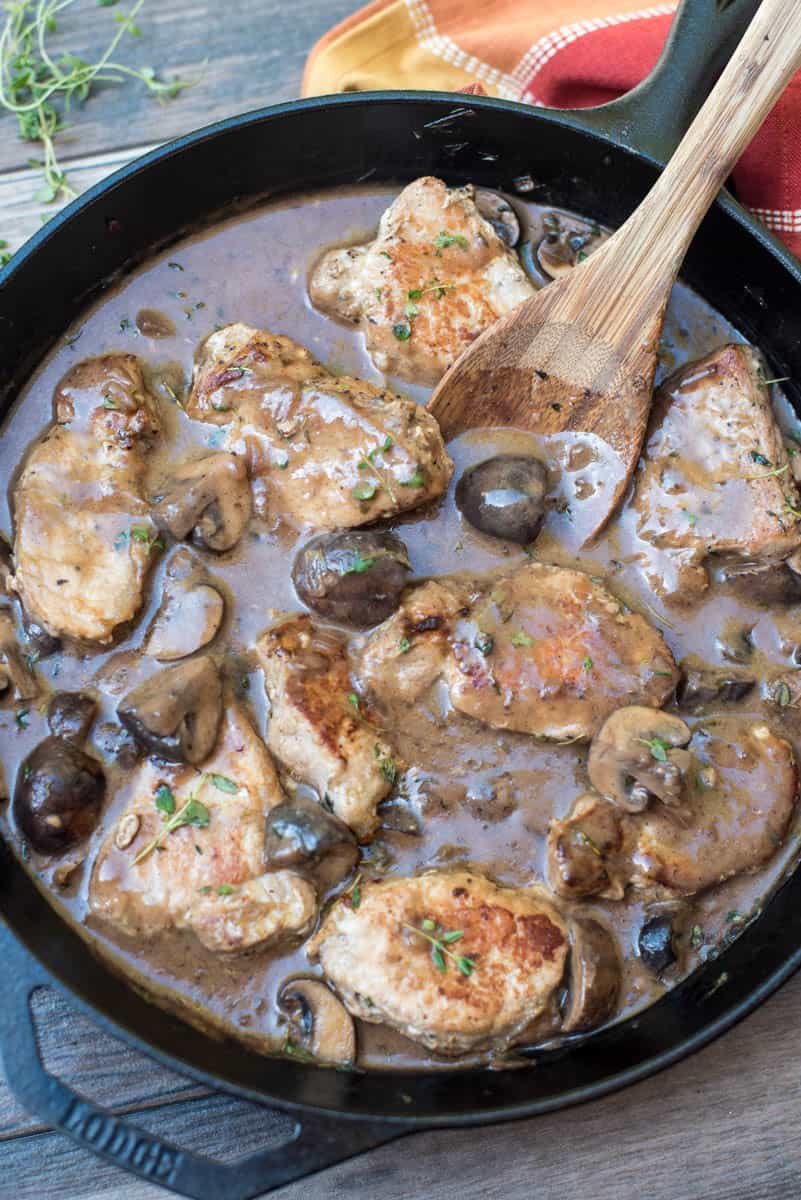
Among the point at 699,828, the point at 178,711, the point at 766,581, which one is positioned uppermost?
the point at 766,581

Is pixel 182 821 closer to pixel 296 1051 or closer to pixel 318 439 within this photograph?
pixel 296 1051

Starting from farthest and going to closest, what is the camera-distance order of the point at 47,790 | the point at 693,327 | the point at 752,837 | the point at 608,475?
the point at 693,327 → the point at 608,475 → the point at 752,837 → the point at 47,790

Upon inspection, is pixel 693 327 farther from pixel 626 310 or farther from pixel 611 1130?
pixel 611 1130

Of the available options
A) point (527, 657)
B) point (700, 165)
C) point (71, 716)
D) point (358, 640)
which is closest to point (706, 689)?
point (527, 657)

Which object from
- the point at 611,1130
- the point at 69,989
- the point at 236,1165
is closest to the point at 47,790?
the point at 69,989

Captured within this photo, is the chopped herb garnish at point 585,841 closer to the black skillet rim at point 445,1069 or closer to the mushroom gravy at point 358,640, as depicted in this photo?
the mushroom gravy at point 358,640

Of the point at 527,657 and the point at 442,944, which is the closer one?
the point at 442,944

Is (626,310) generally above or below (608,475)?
above
